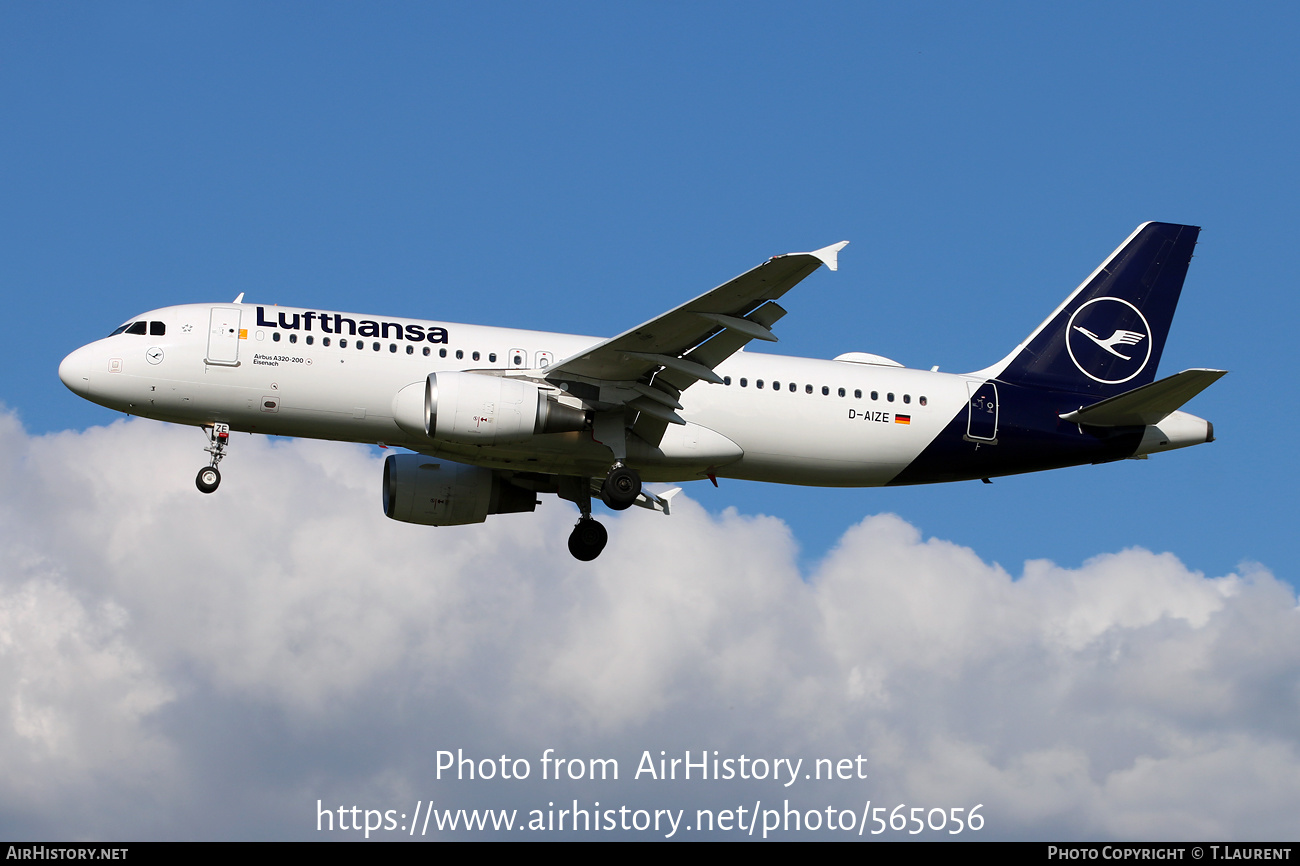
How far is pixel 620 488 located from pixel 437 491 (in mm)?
6273

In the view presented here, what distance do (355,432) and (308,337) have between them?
240cm

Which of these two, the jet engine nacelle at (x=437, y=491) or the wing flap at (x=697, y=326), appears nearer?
the wing flap at (x=697, y=326)

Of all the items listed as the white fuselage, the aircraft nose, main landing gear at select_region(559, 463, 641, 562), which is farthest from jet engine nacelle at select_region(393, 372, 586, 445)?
the aircraft nose

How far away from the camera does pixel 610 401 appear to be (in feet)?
107

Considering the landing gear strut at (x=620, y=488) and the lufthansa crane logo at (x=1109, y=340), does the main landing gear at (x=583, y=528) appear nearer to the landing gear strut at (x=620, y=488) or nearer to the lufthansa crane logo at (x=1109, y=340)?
the landing gear strut at (x=620, y=488)

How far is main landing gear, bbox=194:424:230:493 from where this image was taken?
108 ft

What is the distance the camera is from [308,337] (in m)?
32.7

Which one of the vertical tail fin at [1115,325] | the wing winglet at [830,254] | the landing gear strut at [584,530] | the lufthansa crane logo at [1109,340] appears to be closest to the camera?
the wing winglet at [830,254]

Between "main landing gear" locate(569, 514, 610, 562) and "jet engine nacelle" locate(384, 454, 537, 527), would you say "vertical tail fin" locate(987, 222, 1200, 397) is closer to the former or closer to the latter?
"main landing gear" locate(569, 514, 610, 562)

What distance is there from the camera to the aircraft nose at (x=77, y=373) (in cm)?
3262

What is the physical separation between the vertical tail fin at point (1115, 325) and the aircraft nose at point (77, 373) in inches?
884

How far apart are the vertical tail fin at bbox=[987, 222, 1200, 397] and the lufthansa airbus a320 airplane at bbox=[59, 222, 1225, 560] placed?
3.9 inches

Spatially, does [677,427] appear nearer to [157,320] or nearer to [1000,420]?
[1000,420]

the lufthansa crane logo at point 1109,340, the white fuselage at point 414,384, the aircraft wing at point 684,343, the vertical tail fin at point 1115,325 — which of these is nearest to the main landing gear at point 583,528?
the white fuselage at point 414,384
